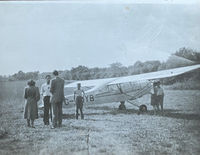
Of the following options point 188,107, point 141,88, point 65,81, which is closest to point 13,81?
point 65,81

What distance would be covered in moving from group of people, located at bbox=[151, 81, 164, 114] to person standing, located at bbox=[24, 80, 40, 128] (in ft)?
4.06

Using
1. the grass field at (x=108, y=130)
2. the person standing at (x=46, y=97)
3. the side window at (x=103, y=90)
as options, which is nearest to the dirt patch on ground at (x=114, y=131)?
the grass field at (x=108, y=130)

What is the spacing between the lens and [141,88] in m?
2.66

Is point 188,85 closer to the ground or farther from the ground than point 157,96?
farther from the ground

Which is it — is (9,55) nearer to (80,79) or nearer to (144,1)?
(80,79)

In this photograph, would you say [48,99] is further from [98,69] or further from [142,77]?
[142,77]

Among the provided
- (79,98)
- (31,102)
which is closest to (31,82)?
(31,102)

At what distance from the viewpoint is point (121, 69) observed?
244 cm

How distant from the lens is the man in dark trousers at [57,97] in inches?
94.4

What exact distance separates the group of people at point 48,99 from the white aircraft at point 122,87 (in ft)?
0.31

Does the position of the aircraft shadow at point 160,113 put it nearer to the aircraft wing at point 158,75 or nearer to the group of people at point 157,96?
the group of people at point 157,96

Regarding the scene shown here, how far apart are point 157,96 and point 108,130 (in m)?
0.66

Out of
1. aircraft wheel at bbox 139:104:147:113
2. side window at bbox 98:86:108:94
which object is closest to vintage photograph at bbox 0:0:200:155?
aircraft wheel at bbox 139:104:147:113

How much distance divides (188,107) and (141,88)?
1.77 ft
